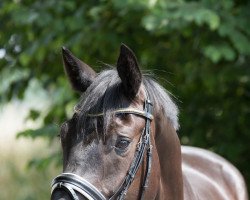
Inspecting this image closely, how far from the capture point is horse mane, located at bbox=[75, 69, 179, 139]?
3316 mm

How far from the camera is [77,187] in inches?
124

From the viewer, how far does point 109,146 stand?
3.28m

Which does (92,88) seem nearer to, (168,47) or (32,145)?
(168,47)

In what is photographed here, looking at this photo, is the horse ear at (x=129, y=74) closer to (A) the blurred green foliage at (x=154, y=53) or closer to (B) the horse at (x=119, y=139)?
(B) the horse at (x=119, y=139)

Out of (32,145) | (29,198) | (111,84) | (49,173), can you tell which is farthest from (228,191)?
(32,145)

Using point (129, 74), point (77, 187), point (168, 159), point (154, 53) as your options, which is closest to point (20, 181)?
point (154, 53)

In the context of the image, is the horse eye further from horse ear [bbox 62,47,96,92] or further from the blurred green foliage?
the blurred green foliage

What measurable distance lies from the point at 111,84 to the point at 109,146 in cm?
34

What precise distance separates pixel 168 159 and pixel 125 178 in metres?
0.53

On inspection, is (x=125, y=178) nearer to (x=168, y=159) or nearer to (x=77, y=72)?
(x=168, y=159)

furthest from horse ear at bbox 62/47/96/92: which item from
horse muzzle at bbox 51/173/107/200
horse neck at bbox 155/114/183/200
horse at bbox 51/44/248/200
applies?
horse muzzle at bbox 51/173/107/200

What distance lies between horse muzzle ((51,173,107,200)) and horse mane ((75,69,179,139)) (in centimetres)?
23

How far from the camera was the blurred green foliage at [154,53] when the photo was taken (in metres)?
6.19

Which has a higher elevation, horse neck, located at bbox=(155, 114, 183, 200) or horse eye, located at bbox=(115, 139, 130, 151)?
horse eye, located at bbox=(115, 139, 130, 151)
